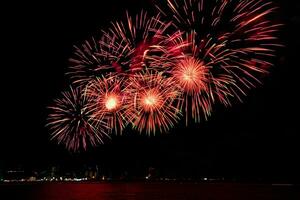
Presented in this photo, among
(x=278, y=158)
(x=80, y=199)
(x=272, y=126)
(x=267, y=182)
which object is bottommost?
(x=80, y=199)

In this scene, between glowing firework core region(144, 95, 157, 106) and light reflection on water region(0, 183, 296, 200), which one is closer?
light reflection on water region(0, 183, 296, 200)

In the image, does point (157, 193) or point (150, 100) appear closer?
point (150, 100)

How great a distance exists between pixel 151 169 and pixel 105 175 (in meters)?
5.01

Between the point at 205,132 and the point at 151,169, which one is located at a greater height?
the point at 205,132

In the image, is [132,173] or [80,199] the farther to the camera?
[132,173]

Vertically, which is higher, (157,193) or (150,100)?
(150,100)

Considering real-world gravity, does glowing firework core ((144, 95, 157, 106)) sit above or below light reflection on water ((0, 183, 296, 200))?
above

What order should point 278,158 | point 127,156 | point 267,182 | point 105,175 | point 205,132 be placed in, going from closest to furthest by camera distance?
point 267,182 < point 278,158 < point 105,175 < point 205,132 < point 127,156

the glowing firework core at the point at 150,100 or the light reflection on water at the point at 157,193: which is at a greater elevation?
the glowing firework core at the point at 150,100

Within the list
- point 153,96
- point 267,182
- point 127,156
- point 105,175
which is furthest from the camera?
point 127,156

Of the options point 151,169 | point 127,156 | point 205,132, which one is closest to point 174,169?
point 151,169

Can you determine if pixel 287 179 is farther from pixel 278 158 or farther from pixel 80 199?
pixel 80 199

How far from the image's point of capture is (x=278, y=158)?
32.2 metres

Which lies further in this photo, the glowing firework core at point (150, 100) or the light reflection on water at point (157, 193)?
the glowing firework core at point (150, 100)
